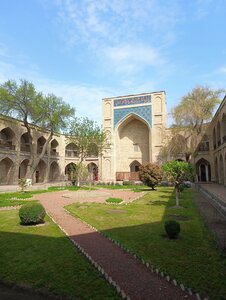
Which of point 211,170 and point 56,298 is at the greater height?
point 211,170

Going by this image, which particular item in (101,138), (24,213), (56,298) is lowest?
(56,298)

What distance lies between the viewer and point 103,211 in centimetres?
1148

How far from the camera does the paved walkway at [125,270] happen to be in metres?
3.85

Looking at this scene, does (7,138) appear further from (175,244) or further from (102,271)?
(102,271)

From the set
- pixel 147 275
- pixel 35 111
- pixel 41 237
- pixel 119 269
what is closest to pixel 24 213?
pixel 41 237

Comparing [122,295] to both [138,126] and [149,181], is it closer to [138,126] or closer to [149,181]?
[149,181]

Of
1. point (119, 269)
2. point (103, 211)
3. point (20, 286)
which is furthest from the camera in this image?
point (103, 211)

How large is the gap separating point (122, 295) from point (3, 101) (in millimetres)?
26825

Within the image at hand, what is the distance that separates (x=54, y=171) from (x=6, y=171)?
434 inches

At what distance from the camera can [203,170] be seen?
3516 cm

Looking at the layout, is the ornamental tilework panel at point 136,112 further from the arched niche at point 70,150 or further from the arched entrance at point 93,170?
the arched niche at point 70,150

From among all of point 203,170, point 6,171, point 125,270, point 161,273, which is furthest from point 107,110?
point 161,273

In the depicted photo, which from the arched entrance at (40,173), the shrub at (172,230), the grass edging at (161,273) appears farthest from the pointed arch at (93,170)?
the grass edging at (161,273)

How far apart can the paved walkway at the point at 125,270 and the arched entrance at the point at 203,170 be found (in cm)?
2990
